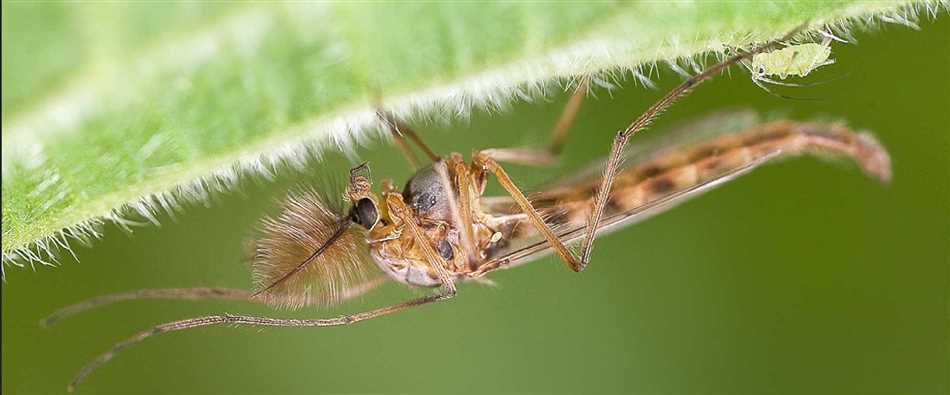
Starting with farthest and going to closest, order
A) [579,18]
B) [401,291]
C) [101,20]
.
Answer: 1. [401,291]
2. [579,18]
3. [101,20]

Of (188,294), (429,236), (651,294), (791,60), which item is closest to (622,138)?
(791,60)

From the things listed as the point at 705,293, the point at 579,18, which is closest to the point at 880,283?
the point at 705,293

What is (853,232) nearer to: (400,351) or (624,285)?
(624,285)

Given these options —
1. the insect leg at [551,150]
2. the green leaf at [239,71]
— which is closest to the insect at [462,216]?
the insect leg at [551,150]

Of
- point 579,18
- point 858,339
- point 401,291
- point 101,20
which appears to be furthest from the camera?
point 858,339

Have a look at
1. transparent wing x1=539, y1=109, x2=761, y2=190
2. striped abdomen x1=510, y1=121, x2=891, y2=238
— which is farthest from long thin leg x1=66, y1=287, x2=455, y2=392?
transparent wing x1=539, y1=109, x2=761, y2=190

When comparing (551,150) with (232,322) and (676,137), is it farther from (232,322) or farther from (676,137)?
(232,322)

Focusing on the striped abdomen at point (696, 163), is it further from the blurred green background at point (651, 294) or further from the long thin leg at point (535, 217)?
the blurred green background at point (651, 294)
